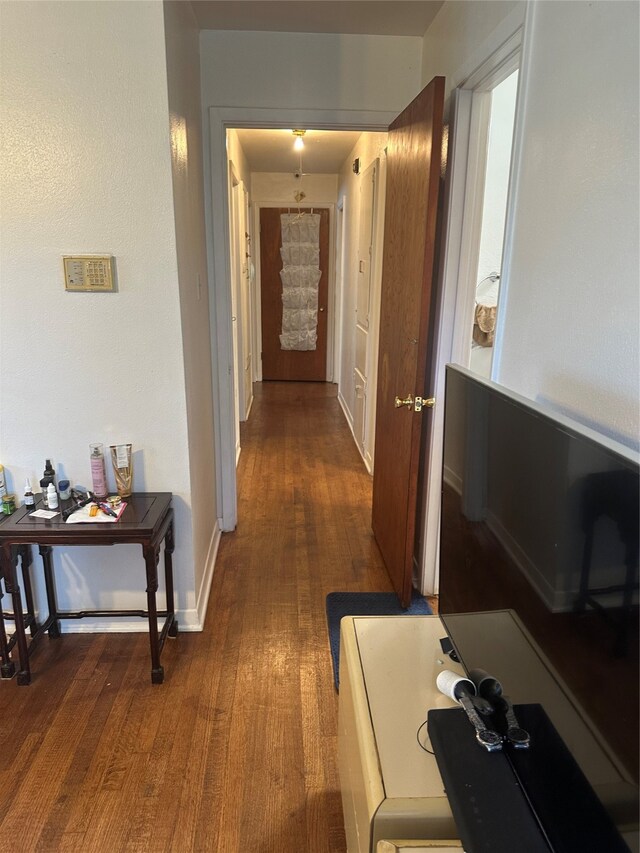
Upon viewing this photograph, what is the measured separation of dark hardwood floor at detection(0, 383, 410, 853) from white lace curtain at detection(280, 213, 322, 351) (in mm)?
4480

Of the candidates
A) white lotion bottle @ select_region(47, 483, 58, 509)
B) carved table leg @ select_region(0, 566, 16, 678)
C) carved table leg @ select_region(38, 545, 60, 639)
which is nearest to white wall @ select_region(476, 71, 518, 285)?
white lotion bottle @ select_region(47, 483, 58, 509)

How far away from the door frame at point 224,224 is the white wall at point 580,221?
4.37ft

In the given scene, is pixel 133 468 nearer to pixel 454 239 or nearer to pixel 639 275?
pixel 454 239

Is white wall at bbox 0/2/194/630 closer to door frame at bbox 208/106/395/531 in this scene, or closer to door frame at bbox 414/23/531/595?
door frame at bbox 208/106/395/531

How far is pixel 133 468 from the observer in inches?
83.0

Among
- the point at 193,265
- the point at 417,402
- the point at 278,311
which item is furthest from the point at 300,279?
the point at 417,402

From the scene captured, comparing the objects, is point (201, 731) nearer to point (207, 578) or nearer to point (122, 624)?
point (122, 624)

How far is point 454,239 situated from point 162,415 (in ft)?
4.27

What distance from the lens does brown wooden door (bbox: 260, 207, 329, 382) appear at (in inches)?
262

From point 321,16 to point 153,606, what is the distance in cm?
238

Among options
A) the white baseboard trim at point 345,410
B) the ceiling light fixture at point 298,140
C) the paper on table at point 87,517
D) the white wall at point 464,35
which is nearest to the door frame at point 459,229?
the white wall at point 464,35

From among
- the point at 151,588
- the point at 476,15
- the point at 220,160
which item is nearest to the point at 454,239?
the point at 476,15

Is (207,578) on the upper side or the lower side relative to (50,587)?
lower

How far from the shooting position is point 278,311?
691cm
